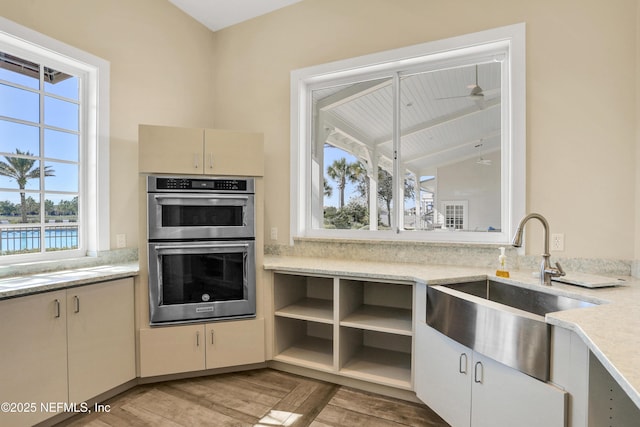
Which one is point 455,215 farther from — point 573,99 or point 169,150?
point 169,150

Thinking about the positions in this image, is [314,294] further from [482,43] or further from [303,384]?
[482,43]

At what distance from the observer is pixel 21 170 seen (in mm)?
2121

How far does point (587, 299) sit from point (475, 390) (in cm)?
68

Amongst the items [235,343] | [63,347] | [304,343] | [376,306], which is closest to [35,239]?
[63,347]

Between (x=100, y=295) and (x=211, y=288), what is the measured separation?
0.68 metres

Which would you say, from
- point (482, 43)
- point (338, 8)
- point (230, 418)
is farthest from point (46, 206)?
point (482, 43)

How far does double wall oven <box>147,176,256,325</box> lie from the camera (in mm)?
2285

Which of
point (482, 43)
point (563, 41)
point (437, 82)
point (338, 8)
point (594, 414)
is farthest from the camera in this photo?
point (338, 8)

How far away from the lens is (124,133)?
2.59m

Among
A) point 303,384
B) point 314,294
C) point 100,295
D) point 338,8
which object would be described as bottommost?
point 303,384

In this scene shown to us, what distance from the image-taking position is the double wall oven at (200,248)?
90.0 inches

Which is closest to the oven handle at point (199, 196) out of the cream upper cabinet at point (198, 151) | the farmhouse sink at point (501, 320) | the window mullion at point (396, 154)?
the cream upper cabinet at point (198, 151)

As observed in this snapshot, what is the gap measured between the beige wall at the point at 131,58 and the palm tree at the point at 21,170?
475 mm

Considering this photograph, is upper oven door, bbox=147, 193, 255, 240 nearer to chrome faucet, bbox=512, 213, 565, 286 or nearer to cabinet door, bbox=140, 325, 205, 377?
cabinet door, bbox=140, 325, 205, 377
